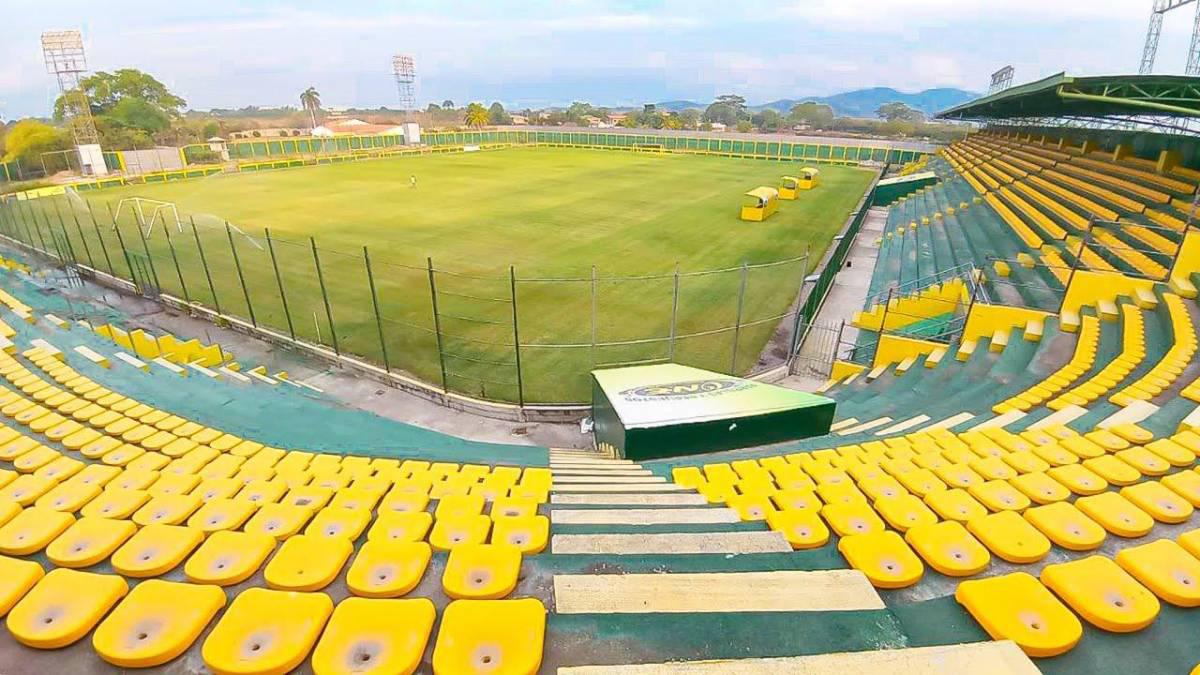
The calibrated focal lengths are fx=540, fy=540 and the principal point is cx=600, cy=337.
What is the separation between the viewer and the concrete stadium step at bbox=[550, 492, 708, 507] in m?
4.52

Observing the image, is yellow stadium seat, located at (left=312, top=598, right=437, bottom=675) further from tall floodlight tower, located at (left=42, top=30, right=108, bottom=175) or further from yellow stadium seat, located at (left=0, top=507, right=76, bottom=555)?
tall floodlight tower, located at (left=42, top=30, right=108, bottom=175)

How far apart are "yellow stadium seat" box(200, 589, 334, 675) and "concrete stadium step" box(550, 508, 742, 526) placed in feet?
5.63

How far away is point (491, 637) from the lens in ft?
7.25

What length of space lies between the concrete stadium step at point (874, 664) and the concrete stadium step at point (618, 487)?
3.12 m

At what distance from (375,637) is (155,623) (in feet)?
3.15

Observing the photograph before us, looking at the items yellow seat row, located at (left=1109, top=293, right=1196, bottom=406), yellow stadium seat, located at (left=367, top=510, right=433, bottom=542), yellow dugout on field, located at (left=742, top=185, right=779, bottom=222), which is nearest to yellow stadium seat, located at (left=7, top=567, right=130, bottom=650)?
yellow stadium seat, located at (left=367, top=510, right=433, bottom=542)

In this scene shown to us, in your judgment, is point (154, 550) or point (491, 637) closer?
point (491, 637)

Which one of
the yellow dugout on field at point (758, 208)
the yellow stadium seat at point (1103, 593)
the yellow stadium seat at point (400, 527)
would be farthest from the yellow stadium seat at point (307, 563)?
the yellow dugout on field at point (758, 208)

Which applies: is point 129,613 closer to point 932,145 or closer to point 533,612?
point 533,612

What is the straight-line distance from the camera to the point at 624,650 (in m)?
2.15

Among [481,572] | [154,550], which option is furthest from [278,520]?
[481,572]

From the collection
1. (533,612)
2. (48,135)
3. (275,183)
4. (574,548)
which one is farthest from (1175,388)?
(48,135)

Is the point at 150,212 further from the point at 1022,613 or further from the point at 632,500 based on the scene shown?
the point at 1022,613

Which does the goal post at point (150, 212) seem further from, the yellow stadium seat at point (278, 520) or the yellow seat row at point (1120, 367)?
the yellow seat row at point (1120, 367)
